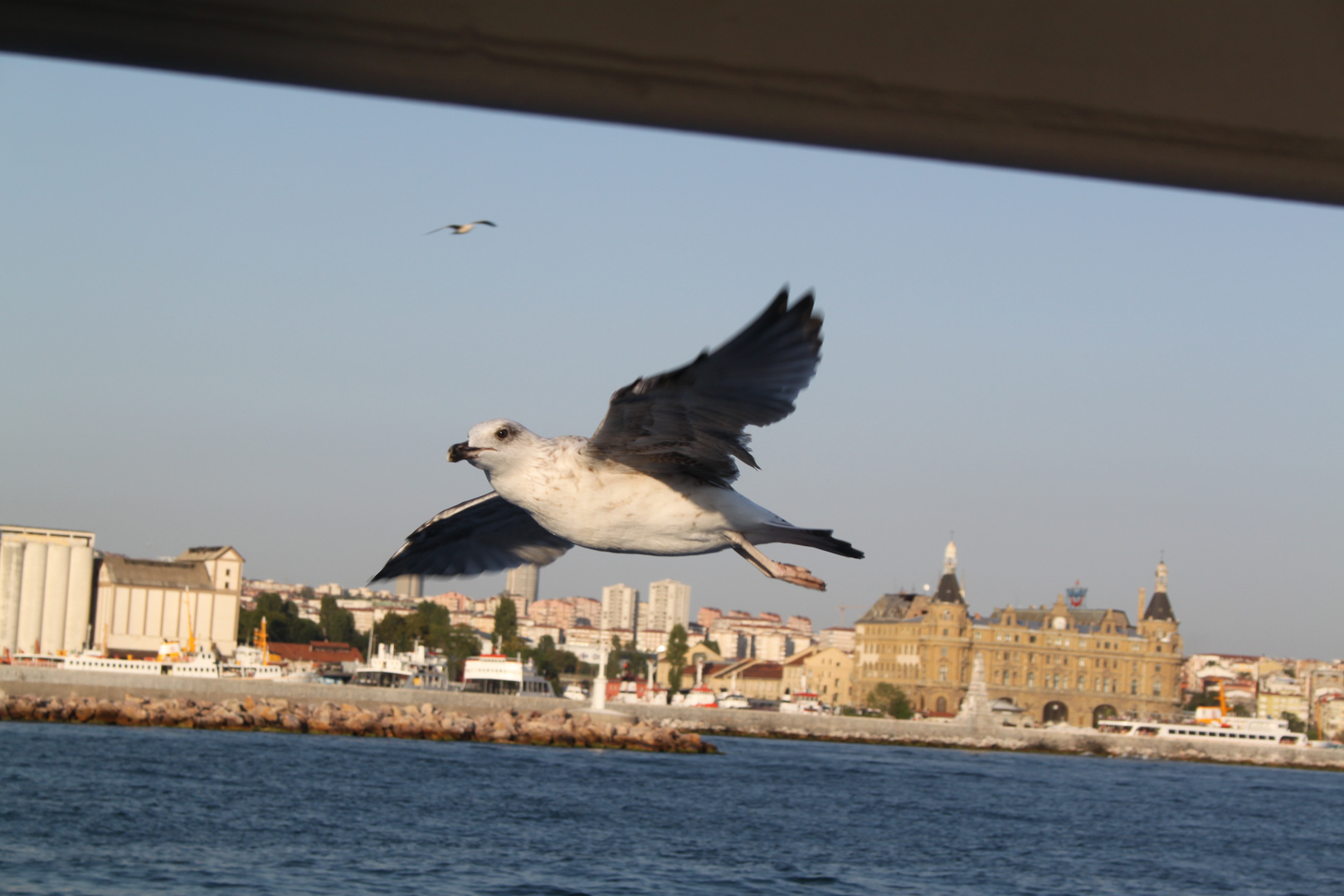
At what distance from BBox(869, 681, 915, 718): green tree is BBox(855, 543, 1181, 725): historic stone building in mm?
1500

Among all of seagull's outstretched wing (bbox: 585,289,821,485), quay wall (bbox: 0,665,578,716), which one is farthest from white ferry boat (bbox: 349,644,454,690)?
seagull's outstretched wing (bbox: 585,289,821,485)

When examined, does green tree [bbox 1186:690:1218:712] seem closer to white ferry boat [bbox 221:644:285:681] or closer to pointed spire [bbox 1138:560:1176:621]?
pointed spire [bbox 1138:560:1176:621]

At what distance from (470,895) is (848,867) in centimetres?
618

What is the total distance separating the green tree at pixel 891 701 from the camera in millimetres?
66625

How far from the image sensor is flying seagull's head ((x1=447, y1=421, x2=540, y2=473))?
113 inches

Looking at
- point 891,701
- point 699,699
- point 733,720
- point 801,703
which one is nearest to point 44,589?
point 699,699

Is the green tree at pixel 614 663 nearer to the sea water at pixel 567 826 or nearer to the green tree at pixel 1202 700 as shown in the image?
the green tree at pixel 1202 700

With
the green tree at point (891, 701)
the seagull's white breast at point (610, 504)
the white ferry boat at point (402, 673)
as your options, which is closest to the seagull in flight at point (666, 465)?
the seagull's white breast at point (610, 504)

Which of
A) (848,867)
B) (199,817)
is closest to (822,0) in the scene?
(848,867)

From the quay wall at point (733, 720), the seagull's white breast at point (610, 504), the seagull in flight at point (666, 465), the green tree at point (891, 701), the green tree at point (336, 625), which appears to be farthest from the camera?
the green tree at point (336, 625)

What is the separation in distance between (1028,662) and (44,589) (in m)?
47.9

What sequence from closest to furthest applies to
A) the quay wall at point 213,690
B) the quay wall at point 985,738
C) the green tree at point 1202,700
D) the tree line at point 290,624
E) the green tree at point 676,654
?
the quay wall at point 213,690, the quay wall at point 985,738, the green tree at point 676,654, the tree line at point 290,624, the green tree at point 1202,700

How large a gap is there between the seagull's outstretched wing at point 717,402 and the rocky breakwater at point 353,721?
35867mm

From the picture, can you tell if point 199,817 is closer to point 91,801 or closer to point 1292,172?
point 91,801
